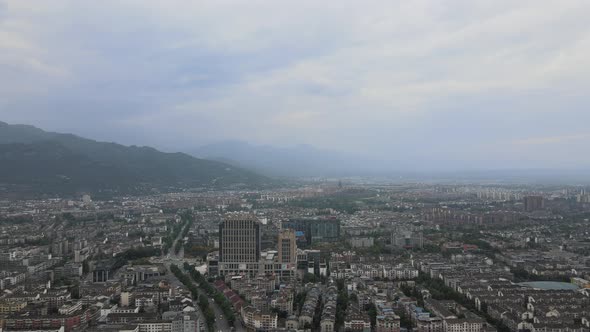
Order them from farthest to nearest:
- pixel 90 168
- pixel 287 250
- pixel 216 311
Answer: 1. pixel 90 168
2. pixel 287 250
3. pixel 216 311

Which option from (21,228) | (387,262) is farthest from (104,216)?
(387,262)

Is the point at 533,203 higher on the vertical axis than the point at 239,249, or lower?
higher

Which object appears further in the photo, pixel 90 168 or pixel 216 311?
pixel 90 168

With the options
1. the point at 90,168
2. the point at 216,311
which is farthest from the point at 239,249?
the point at 90,168

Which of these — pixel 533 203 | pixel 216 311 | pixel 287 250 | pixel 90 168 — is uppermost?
pixel 90 168

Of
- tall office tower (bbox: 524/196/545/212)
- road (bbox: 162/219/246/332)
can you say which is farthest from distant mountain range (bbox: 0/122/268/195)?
tall office tower (bbox: 524/196/545/212)

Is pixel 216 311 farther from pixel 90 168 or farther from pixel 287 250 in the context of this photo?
pixel 90 168
